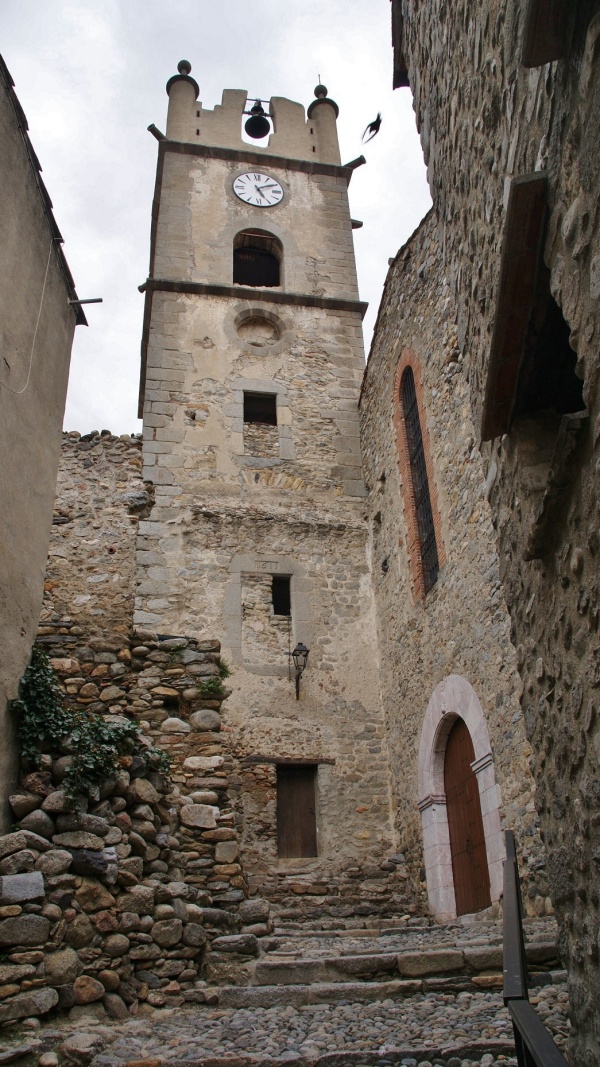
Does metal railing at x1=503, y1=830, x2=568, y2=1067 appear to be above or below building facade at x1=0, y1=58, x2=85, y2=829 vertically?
below

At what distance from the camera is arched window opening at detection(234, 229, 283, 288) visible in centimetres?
1464

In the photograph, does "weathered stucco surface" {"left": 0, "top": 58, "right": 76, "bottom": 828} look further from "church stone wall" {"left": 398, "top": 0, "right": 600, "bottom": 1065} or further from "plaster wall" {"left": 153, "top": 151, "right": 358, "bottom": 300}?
"plaster wall" {"left": 153, "top": 151, "right": 358, "bottom": 300}

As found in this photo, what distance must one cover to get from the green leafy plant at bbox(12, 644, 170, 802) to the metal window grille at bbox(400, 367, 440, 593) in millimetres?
4195

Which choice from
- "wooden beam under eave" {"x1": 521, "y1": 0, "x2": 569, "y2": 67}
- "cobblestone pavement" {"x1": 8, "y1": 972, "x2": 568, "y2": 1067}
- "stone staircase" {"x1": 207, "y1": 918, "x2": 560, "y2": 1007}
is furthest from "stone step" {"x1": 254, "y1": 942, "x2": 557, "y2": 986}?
"wooden beam under eave" {"x1": 521, "y1": 0, "x2": 569, "y2": 67}

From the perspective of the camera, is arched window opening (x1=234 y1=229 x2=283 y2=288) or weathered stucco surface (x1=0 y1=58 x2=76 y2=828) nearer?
weathered stucco surface (x1=0 y1=58 x2=76 y2=828)

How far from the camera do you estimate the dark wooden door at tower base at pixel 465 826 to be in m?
7.14

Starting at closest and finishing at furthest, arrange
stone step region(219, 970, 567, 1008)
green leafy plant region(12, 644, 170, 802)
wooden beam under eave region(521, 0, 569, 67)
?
wooden beam under eave region(521, 0, 569, 67), stone step region(219, 970, 567, 1008), green leafy plant region(12, 644, 170, 802)

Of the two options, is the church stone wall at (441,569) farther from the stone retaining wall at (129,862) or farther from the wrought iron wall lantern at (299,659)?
the stone retaining wall at (129,862)

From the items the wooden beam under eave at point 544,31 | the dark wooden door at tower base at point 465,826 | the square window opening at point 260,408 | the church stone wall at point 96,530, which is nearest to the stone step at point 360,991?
the dark wooden door at tower base at point 465,826

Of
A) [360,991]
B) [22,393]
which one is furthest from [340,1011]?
[22,393]

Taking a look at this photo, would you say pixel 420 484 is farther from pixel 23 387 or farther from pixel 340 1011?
pixel 340 1011

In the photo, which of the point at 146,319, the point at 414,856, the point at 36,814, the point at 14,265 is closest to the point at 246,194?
the point at 146,319

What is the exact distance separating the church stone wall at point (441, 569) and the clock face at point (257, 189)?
16.8ft

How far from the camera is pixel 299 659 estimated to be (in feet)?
33.8
